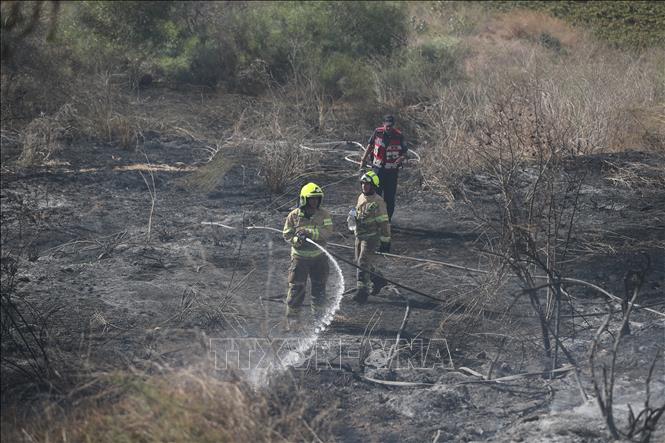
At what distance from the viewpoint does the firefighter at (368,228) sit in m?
10.1

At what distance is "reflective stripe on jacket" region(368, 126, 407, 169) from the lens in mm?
11688

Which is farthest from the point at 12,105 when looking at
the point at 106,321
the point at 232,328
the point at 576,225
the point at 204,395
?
the point at 204,395

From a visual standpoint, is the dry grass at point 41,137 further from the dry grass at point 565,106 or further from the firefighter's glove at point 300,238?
the firefighter's glove at point 300,238

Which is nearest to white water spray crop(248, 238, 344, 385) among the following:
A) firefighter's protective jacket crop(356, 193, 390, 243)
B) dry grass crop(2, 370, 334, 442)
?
firefighter's protective jacket crop(356, 193, 390, 243)

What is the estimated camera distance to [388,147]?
38.3 ft

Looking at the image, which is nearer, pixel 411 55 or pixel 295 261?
pixel 295 261

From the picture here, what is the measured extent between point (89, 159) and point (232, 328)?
8.10m

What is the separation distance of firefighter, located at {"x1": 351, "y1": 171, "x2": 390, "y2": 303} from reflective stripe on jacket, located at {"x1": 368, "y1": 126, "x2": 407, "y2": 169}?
60.9 inches

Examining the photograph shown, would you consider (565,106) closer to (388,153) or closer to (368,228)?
(388,153)

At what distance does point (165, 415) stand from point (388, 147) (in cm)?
665

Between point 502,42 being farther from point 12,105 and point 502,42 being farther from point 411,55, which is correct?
point 12,105

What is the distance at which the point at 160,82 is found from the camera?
22609 millimetres
